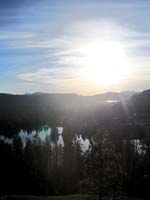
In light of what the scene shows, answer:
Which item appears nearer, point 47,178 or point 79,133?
point 47,178

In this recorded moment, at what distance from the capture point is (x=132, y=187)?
49125 millimetres

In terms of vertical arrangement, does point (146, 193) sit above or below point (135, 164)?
below

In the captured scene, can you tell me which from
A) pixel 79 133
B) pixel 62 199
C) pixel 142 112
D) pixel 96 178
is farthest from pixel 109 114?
pixel 96 178

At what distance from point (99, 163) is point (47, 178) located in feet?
100

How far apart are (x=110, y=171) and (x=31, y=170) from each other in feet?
108

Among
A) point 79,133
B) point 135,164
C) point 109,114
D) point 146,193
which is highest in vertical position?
point 109,114

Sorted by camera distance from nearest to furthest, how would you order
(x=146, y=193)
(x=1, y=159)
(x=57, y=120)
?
1. (x=146, y=193)
2. (x=1, y=159)
3. (x=57, y=120)

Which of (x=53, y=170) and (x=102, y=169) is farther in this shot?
(x=53, y=170)

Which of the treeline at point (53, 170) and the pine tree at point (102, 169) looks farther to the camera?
the treeline at point (53, 170)

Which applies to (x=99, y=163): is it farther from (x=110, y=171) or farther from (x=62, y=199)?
(x=62, y=199)

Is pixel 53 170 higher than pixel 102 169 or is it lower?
lower

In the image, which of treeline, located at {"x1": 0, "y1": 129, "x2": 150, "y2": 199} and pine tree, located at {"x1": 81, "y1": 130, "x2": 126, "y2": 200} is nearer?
pine tree, located at {"x1": 81, "y1": 130, "x2": 126, "y2": 200}

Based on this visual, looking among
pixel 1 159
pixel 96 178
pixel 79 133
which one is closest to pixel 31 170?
pixel 1 159

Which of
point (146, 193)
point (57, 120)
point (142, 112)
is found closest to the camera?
point (146, 193)
